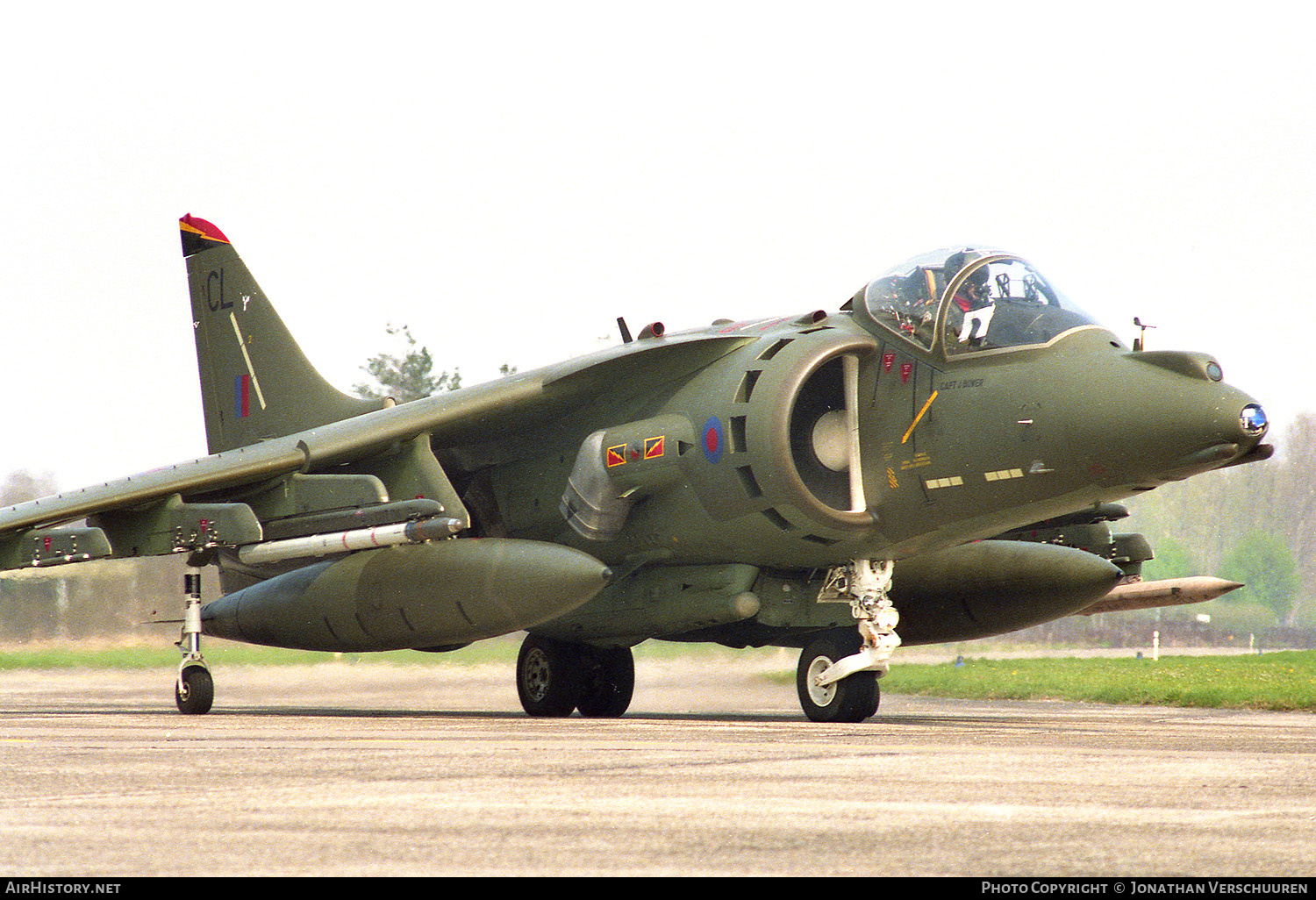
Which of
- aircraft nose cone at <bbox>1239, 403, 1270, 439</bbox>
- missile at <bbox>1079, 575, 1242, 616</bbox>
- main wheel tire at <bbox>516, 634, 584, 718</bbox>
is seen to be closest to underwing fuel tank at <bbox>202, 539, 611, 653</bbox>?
main wheel tire at <bbox>516, 634, 584, 718</bbox>

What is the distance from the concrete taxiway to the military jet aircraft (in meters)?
1.58

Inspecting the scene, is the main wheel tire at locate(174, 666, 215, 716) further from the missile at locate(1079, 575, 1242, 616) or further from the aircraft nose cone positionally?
the aircraft nose cone

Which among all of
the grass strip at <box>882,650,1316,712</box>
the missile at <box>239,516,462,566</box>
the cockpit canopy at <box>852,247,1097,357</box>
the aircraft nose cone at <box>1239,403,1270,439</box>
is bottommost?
the grass strip at <box>882,650,1316,712</box>

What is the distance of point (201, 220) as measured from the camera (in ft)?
61.0

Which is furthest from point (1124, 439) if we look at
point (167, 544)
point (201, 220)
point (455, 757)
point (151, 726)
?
point (201, 220)

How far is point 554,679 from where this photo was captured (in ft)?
50.3

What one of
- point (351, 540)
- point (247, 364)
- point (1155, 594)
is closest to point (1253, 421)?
point (1155, 594)

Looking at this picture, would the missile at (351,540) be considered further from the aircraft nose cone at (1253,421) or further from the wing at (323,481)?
the aircraft nose cone at (1253,421)

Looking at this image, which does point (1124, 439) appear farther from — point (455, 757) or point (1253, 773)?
point (455, 757)

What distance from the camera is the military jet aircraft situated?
38.3 ft

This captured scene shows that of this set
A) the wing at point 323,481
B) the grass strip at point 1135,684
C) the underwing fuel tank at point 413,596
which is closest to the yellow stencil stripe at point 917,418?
the wing at point 323,481

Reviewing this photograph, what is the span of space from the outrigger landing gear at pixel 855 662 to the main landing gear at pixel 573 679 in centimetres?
316

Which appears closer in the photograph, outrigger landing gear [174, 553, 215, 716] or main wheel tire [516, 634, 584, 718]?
outrigger landing gear [174, 553, 215, 716]

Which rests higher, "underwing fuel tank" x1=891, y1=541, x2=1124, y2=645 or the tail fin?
the tail fin
